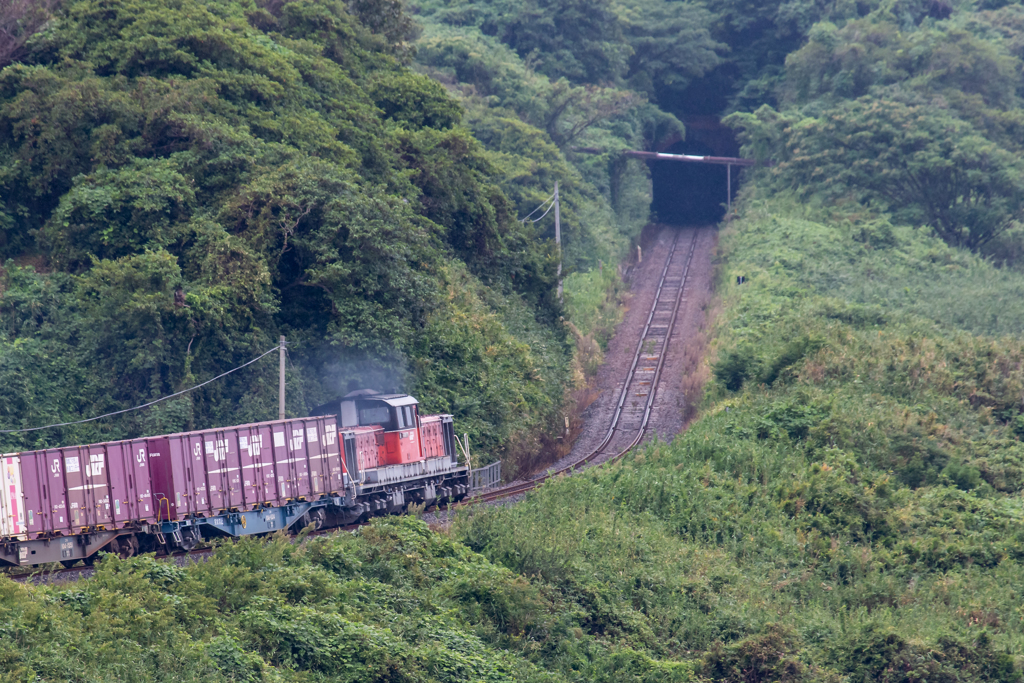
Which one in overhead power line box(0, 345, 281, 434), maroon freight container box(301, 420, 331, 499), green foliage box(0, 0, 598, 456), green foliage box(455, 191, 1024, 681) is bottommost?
green foliage box(455, 191, 1024, 681)

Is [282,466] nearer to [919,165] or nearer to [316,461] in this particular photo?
[316,461]

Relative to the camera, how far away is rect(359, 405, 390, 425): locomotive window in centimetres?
2522

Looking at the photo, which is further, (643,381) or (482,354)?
(643,381)

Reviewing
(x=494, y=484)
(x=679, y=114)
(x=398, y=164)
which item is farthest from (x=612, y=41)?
(x=494, y=484)

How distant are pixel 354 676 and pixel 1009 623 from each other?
15.0 meters

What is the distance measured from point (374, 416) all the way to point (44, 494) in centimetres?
853

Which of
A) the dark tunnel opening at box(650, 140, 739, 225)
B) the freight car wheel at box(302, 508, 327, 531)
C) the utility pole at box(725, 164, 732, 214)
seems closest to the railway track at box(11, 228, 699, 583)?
the freight car wheel at box(302, 508, 327, 531)

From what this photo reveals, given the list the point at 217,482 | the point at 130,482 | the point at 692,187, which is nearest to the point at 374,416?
the point at 217,482

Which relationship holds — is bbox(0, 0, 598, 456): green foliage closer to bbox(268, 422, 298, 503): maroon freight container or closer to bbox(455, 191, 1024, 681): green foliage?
bbox(268, 422, 298, 503): maroon freight container

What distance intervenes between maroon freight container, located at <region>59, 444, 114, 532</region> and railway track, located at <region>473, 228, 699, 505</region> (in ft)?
27.1

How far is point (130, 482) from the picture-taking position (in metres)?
20.0

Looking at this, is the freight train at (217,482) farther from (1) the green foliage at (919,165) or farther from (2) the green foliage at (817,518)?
(1) the green foliage at (919,165)

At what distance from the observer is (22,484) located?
18.9m

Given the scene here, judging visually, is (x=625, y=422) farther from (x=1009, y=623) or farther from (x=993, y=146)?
(x=993, y=146)
